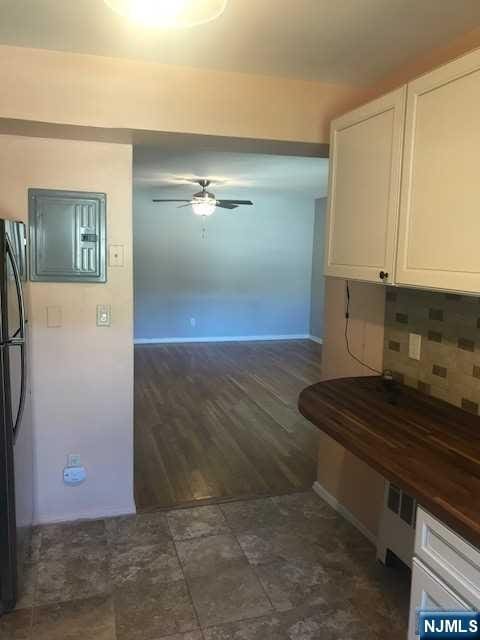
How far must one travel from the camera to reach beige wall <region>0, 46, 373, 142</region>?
2.30 metres

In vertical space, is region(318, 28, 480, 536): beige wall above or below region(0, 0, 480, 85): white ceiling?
below

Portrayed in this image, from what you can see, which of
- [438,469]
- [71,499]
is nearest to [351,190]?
[438,469]

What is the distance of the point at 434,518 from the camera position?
1.37 m

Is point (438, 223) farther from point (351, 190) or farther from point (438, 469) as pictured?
point (438, 469)

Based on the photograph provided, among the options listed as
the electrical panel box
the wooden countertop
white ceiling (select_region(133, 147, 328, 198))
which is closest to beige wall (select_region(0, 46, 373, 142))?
the electrical panel box

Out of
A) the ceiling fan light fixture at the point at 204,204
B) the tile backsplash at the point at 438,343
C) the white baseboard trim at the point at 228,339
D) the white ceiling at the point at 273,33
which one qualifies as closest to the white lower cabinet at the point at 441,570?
the tile backsplash at the point at 438,343

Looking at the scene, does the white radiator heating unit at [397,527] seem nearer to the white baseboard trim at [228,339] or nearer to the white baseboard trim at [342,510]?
the white baseboard trim at [342,510]

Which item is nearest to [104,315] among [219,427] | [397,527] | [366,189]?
[366,189]

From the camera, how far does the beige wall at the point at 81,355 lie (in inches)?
103

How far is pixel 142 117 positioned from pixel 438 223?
1.50 metres

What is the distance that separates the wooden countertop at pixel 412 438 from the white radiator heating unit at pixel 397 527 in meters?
0.42

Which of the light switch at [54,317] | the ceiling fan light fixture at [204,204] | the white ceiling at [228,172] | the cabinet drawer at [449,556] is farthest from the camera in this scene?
the ceiling fan light fixture at [204,204]

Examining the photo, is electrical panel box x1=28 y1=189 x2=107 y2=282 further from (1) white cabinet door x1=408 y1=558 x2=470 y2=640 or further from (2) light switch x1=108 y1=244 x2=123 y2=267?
(1) white cabinet door x1=408 y1=558 x2=470 y2=640

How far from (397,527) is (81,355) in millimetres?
1841
